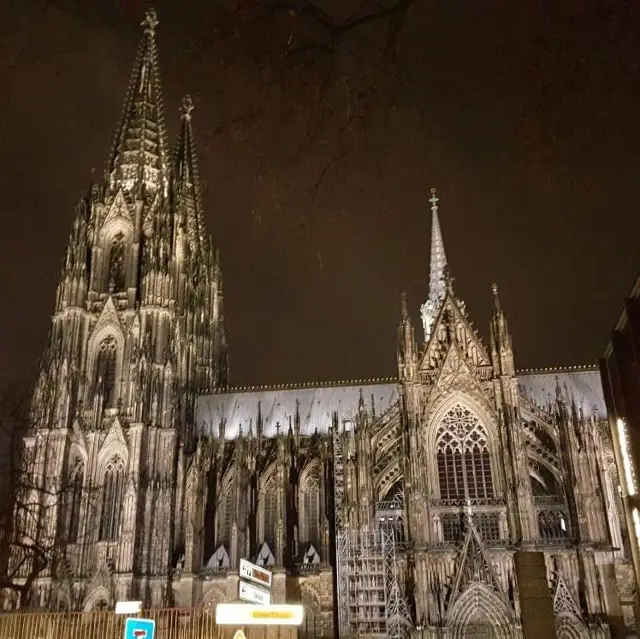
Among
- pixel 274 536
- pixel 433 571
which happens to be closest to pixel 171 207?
pixel 274 536

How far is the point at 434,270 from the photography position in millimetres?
61312

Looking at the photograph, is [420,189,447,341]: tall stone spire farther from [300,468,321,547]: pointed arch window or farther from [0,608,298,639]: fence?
[0,608,298,639]: fence

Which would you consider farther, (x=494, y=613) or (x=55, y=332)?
(x=55, y=332)

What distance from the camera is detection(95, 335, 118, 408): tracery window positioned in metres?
42.1

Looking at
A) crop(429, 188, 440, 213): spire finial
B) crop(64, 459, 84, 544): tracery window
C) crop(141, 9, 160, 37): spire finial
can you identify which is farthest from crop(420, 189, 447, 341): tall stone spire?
crop(141, 9, 160, 37): spire finial

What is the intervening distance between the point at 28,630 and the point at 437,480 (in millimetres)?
21444

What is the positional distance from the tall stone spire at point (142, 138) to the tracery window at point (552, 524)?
2987 cm

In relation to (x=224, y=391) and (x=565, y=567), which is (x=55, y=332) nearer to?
(x=224, y=391)

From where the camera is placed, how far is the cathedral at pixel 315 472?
110 feet

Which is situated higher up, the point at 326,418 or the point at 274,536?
the point at 326,418

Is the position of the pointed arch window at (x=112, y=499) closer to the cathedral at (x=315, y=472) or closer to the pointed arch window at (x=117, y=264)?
the cathedral at (x=315, y=472)

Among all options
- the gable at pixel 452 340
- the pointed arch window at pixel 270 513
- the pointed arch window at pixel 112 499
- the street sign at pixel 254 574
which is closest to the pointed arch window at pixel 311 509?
the pointed arch window at pixel 270 513

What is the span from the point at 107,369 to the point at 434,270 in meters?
29.0

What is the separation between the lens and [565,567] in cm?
3372
